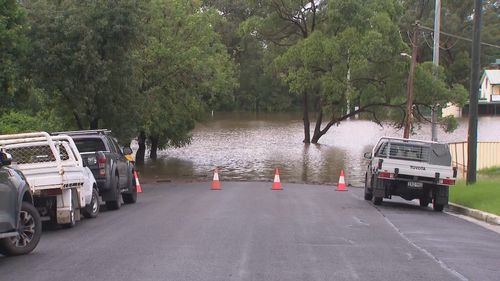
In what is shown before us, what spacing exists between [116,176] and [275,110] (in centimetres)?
9747

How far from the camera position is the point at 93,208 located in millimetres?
15031

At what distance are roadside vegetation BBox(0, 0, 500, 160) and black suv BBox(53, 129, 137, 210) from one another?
4691 mm

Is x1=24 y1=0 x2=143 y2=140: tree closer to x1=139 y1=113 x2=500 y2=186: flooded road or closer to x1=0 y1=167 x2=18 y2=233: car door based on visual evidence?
x1=139 y1=113 x2=500 y2=186: flooded road

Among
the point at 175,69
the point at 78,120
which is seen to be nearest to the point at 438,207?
the point at 78,120

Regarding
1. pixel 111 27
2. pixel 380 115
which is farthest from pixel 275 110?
pixel 111 27

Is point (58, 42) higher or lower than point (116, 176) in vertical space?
higher

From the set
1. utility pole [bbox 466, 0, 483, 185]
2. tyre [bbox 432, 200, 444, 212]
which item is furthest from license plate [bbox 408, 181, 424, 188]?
utility pole [bbox 466, 0, 483, 185]

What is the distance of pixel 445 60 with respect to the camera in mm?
96750

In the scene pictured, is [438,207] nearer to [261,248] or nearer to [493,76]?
[261,248]

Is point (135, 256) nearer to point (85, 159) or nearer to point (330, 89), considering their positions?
point (85, 159)

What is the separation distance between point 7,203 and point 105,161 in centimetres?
778

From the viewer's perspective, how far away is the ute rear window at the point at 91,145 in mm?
17094

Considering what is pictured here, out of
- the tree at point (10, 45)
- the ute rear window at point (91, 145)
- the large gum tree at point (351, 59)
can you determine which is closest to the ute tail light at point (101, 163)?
the ute rear window at point (91, 145)

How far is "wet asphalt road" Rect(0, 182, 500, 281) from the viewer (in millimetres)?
8070
